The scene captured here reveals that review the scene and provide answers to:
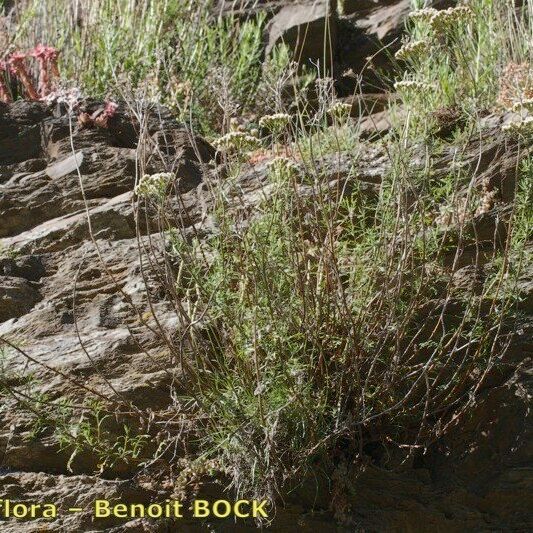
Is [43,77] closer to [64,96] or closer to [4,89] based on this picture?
[4,89]

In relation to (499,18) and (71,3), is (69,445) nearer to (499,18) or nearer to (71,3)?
(499,18)

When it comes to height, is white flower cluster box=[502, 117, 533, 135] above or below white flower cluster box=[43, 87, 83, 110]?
above

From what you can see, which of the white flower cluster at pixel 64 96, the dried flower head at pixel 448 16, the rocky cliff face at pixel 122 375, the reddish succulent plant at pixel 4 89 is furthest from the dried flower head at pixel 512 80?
the reddish succulent plant at pixel 4 89

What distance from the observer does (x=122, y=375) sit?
10.8ft

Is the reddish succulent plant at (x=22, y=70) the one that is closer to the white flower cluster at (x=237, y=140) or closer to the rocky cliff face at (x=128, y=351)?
the rocky cliff face at (x=128, y=351)

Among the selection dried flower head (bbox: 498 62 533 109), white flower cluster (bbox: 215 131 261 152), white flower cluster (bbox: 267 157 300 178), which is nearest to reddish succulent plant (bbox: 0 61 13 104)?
white flower cluster (bbox: 215 131 261 152)

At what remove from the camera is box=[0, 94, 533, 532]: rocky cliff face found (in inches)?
120

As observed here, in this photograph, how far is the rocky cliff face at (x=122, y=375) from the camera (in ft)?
10.0

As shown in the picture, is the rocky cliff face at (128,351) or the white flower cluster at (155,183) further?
the rocky cliff face at (128,351)

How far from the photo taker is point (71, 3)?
20.2ft

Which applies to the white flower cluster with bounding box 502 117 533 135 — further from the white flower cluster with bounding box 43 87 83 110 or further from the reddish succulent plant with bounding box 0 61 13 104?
the reddish succulent plant with bounding box 0 61 13 104

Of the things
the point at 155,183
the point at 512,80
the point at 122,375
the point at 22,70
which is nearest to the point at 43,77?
the point at 22,70

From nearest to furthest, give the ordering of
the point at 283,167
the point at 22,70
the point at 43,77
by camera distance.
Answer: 1. the point at 283,167
2. the point at 22,70
3. the point at 43,77

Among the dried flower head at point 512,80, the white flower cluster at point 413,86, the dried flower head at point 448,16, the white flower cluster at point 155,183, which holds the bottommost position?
the dried flower head at point 512,80
